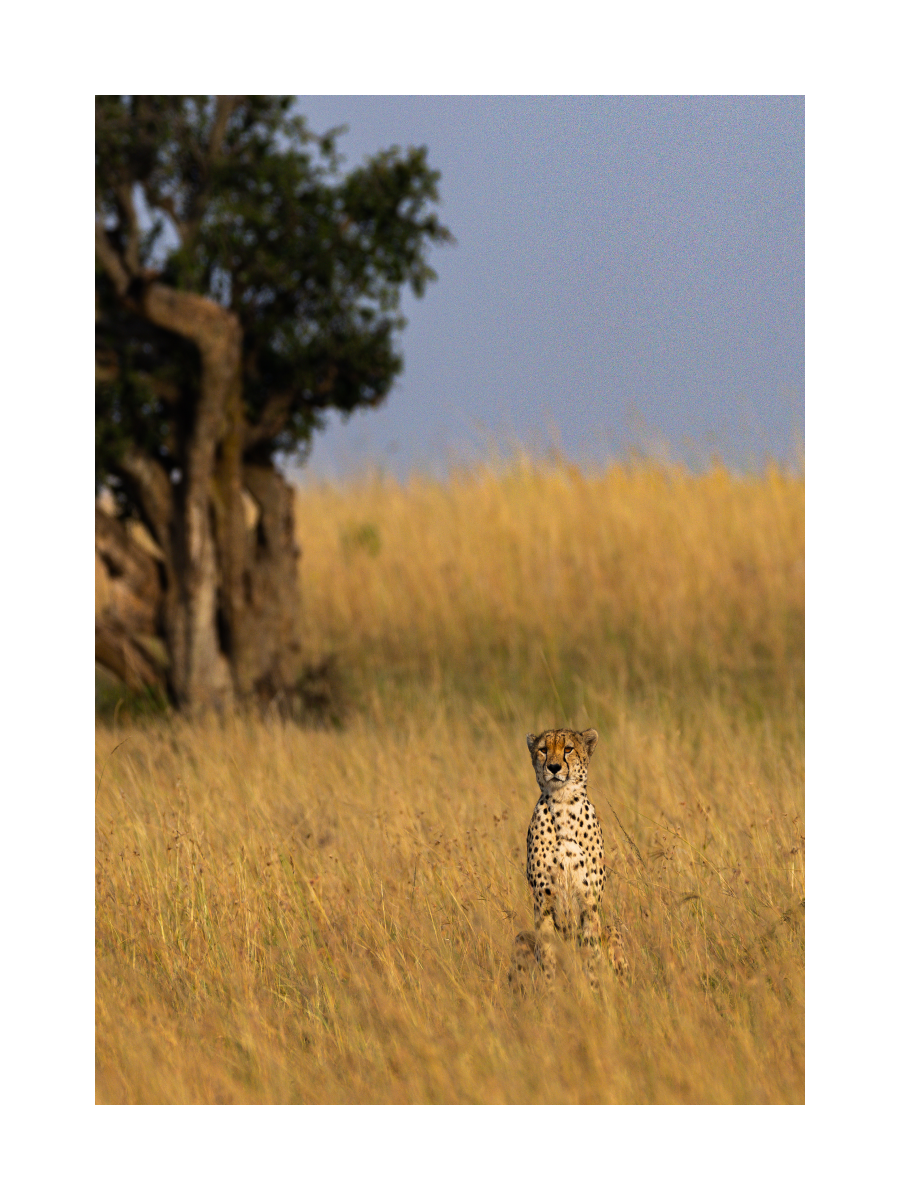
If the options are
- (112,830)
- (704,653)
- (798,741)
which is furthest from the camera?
(704,653)

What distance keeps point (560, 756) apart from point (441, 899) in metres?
1.22

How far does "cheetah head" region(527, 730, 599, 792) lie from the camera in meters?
3.36

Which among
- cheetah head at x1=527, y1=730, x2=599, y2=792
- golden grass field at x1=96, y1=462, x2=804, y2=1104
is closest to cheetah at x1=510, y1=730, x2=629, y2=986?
cheetah head at x1=527, y1=730, x2=599, y2=792

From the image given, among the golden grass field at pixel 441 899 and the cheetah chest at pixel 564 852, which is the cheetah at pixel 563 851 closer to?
the cheetah chest at pixel 564 852

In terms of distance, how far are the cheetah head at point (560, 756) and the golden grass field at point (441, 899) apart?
53 cm

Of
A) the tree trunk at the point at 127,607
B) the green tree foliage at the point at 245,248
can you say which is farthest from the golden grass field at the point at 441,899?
the green tree foliage at the point at 245,248

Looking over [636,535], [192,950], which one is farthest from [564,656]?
[192,950]

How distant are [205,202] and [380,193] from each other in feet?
3.86

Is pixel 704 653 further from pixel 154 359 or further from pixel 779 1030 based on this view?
pixel 779 1030

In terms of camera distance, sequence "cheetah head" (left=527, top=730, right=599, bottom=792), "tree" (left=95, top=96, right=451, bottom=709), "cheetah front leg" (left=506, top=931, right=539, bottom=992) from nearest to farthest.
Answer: "cheetah head" (left=527, top=730, right=599, bottom=792) → "cheetah front leg" (left=506, top=931, right=539, bottom=992) → "tree" (left=95, top=96, right=451, bottom=709)

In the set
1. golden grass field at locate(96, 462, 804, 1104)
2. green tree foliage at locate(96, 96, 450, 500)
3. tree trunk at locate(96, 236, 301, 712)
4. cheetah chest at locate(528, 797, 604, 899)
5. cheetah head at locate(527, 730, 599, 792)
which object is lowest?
golden grass field at locate(96, 462, 804, 1104)

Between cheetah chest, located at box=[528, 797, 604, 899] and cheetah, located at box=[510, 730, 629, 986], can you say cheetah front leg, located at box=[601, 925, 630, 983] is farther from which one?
cheetah chest, located at box=[528, 797, 604, 899]

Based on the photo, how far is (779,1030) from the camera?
141 inches

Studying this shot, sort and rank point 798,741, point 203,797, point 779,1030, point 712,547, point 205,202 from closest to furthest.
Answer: point 779,1030 < point 203,797 < point 798,741 < point 205,202 < point 712,547
